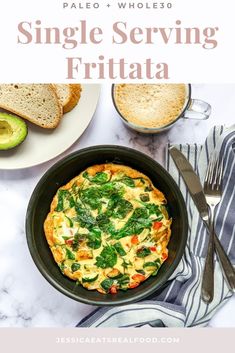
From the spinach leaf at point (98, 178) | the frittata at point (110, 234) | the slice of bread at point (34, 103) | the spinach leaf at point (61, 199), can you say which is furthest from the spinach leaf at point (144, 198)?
the slice of bread at point (34, 103)

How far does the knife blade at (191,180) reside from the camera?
1389mm

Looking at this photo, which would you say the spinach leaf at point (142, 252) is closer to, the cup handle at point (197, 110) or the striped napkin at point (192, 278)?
the striped napkin at point (192, 278)

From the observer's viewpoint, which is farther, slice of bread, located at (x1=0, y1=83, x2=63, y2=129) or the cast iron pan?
slice of bread, located at (x1=0, y1=83, x2=63, y2=129)

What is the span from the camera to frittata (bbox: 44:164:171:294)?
1.32m

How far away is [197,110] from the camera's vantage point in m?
1.37

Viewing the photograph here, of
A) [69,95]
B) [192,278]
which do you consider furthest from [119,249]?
[69,95]

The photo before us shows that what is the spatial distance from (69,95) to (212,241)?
25.5 inches

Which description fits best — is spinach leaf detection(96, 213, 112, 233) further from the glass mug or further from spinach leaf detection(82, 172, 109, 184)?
the glass mug

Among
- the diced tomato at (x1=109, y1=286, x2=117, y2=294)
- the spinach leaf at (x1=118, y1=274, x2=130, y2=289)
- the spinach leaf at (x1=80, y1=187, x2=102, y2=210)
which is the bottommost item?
the diced tomato at (x1=109, y1=286, x2=117, y2=294)

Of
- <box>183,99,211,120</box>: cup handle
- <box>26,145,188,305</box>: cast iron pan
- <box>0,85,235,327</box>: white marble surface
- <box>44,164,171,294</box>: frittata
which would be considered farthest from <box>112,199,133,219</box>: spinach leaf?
<box>183,99,211,120</box>: cup handle

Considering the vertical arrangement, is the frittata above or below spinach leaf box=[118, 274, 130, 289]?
above

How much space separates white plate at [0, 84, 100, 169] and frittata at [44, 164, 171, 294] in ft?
0.55

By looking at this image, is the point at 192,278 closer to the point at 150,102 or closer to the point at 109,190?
the point at 109,190

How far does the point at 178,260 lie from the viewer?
127 centimetres
